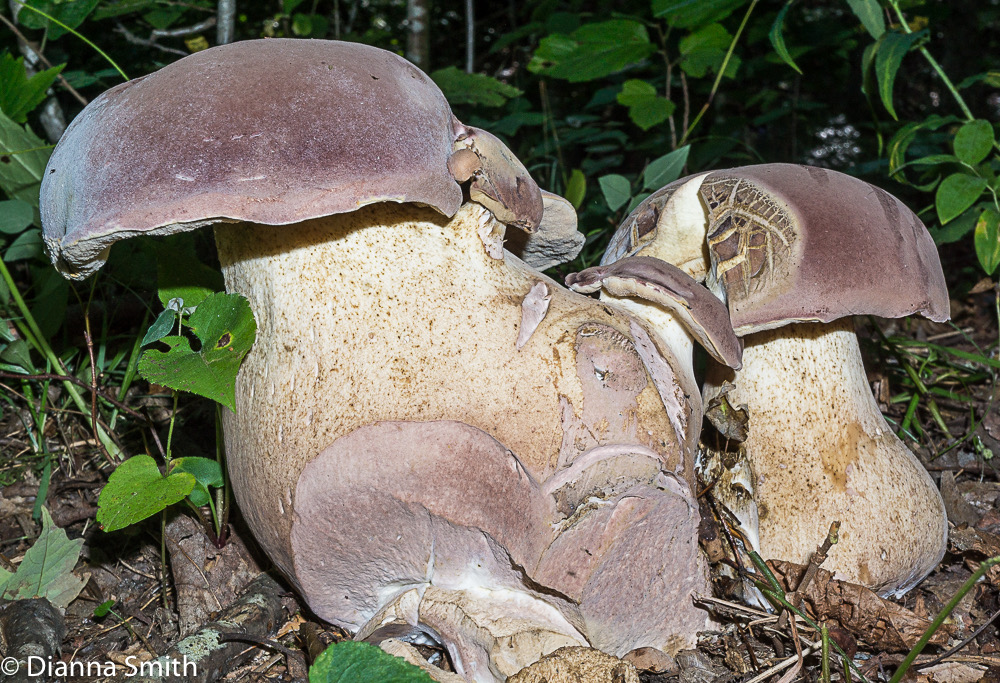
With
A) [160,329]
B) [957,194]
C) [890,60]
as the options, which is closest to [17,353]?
[160,329]

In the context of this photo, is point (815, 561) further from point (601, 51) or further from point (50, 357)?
point (601, 51)

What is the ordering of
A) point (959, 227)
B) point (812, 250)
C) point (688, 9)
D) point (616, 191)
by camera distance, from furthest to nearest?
point (688, 9) → point (616, 191) → point (959, 227) → point (812, 250)

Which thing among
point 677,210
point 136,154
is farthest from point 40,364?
point 677,210

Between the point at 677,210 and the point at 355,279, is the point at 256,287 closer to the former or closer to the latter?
the point at 355,279

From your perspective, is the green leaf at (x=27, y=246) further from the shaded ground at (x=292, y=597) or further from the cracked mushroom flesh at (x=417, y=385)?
the cracked mushroom flesh at (x=417, y=385)

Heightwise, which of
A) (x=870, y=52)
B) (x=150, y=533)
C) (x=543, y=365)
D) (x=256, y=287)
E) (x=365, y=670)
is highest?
(x=870, y=52)

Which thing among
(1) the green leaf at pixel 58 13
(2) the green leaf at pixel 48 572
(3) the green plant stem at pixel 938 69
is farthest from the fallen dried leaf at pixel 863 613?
(1) the green leaf at pixel 58 13
